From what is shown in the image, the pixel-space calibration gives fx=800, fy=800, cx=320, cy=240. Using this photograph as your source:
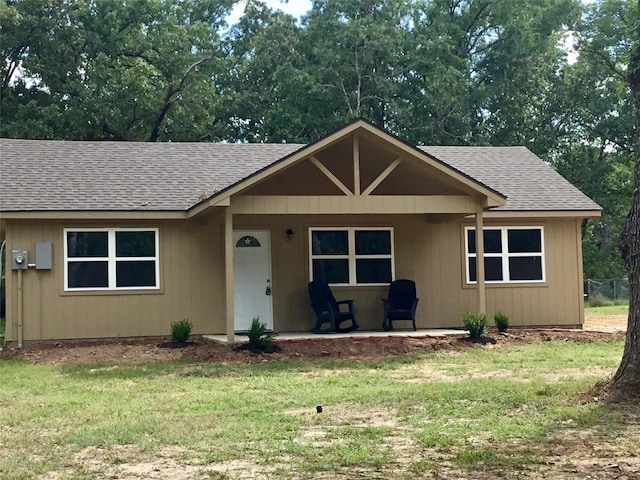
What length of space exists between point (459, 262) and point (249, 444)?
9776mm

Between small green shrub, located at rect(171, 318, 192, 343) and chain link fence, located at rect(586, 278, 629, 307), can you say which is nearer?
small green shrub, located at rect(171, 318, 192, 343)

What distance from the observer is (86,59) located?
2716 centimetres

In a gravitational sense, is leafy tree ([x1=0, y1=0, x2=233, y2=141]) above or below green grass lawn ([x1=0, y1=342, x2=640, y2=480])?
above

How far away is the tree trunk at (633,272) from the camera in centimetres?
688

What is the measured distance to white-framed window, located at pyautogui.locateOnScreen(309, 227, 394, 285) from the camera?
47.4ft

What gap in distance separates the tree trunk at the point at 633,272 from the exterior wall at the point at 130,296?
25.7 feet

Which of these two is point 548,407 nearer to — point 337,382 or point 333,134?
point 337,382

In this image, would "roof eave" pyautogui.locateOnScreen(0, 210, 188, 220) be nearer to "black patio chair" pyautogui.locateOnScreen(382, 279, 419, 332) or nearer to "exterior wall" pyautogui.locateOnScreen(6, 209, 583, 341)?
"exterior wall" pyautogui.locateOnScreen(6, 209, 583, 341)

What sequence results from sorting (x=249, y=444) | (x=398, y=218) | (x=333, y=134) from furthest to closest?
(x=398, y=218) → (x=333, y=134) → (x=249, y=444)

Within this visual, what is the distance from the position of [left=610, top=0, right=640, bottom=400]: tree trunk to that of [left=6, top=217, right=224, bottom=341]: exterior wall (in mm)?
7830

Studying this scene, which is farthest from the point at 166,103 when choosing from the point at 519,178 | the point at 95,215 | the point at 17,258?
the point at 17,258

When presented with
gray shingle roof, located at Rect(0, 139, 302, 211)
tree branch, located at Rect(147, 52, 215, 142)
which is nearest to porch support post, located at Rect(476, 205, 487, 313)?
gray shingle roof, located at Rect(0, 139, 302, 211)

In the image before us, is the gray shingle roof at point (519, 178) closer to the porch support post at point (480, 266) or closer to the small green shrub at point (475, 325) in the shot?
the porch support post at point (480, 266)

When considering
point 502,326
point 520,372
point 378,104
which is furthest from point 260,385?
point 378,104
